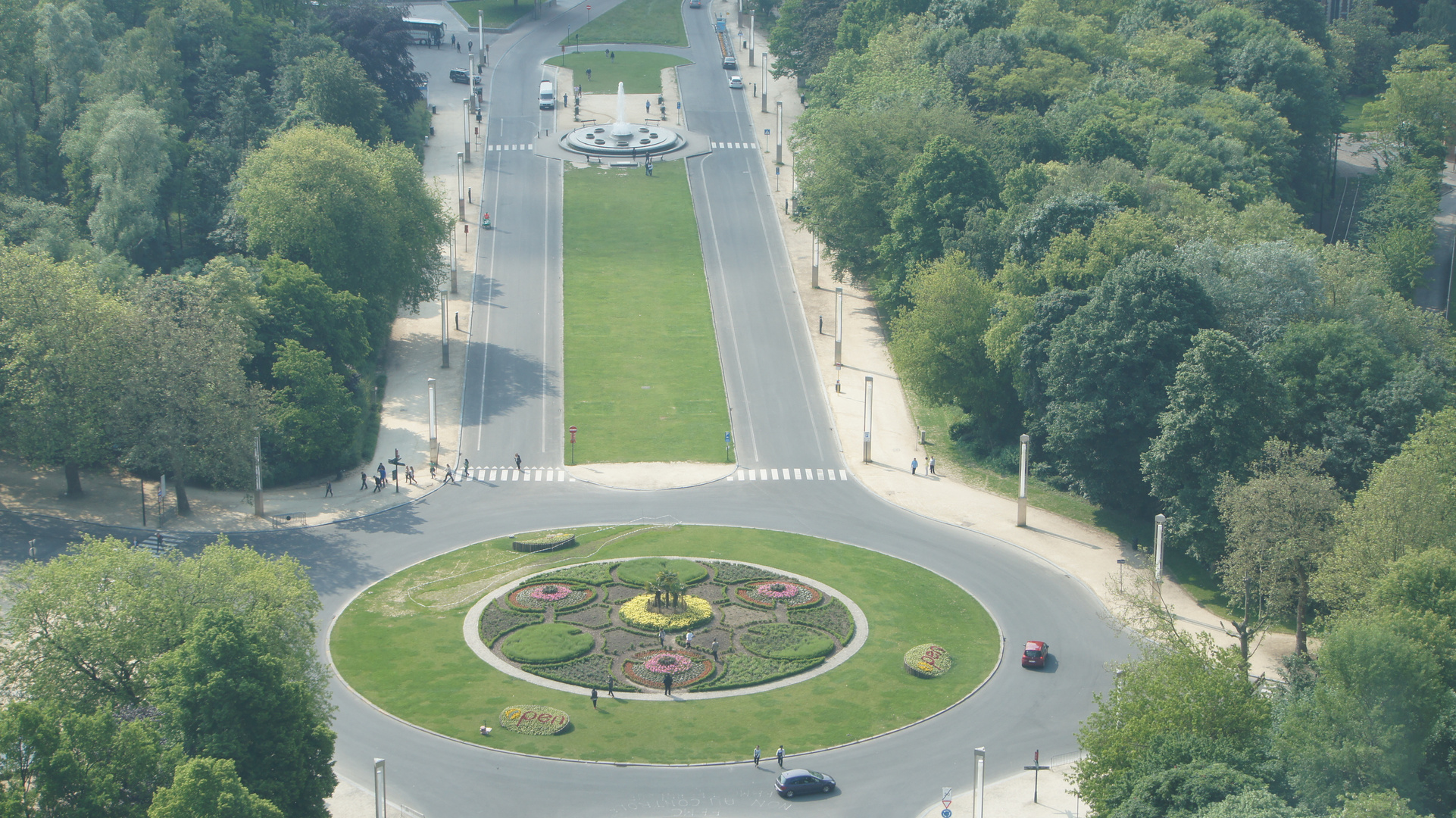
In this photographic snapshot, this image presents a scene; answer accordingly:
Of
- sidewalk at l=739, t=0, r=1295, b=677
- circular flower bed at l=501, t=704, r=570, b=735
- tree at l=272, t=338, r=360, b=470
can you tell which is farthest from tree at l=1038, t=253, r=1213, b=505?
tree at l=272, t=338, r=360, b=470

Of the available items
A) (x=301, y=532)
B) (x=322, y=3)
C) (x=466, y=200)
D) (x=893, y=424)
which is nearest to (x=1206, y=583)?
(x=893, y=424)

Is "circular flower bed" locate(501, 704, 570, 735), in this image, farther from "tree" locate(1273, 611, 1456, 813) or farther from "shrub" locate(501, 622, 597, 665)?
"tree" locate(1273, 611, 1456, 813)

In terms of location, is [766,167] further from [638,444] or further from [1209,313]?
[1209,313]

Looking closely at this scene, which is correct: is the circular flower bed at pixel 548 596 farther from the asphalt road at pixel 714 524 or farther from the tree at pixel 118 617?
the tree at pixel 118 617

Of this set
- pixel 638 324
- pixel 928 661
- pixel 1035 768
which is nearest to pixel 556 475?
pixel 638 324

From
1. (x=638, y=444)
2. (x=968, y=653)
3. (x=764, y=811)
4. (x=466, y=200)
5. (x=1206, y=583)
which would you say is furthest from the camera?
(x=466, y=200)

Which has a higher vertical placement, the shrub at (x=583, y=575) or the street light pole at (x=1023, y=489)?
the street light pole at (x=1023, y=489)

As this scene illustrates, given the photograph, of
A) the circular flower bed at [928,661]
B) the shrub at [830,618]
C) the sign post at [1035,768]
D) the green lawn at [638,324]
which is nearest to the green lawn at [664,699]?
the circular flower bed at [928,661]
